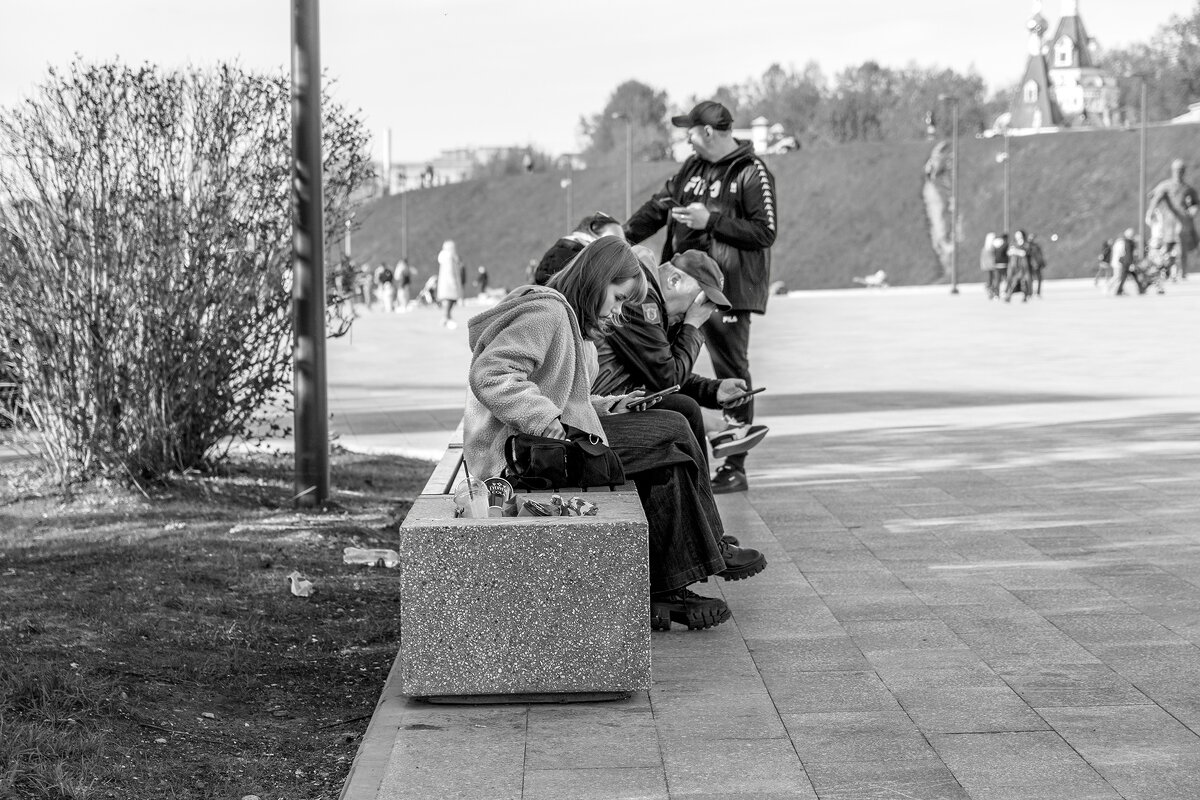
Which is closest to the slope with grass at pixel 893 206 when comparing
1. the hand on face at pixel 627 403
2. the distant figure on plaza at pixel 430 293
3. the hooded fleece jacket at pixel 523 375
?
the distant figure on plaza at pixel 430 293

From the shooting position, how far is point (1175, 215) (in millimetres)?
36406

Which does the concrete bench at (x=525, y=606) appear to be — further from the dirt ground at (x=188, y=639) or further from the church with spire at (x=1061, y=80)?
the church with spire at (x=1061, y=80)

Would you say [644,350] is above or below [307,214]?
below

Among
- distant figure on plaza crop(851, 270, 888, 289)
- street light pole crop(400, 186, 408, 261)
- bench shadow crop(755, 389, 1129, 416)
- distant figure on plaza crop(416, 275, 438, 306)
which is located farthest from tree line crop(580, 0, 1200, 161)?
bench shadow crop(755, 389, 1129, 416)

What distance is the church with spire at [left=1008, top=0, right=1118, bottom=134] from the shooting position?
12850 cm

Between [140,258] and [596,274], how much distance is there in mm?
3550

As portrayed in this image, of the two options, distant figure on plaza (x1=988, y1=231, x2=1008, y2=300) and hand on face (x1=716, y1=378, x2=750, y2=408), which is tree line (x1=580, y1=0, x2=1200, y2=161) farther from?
hand on face (x1=716, y1=378, x2=750, y2=408)

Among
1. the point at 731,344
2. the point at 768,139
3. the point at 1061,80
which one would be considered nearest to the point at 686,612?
the point at 731,344

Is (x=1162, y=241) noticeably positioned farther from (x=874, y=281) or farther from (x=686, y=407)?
(x=686, y=407)

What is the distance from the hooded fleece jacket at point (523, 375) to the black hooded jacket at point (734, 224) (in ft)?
9.38

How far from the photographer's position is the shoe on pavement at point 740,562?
5.03 meters

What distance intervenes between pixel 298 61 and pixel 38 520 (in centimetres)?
254

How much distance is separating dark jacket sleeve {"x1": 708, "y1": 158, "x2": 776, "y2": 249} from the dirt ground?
2.13 meters

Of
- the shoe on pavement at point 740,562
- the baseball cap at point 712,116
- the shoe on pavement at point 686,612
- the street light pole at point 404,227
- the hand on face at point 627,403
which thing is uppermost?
the street light pole at point 404,227
